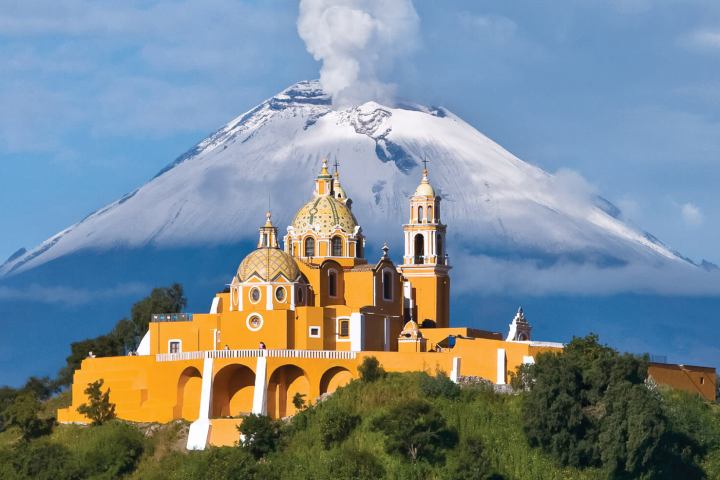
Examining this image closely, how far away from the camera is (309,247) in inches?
3068

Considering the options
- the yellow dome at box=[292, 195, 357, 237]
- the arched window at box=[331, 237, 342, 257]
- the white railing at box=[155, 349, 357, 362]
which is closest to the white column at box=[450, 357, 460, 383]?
the white railing at box=[155, 349, 357, 362]

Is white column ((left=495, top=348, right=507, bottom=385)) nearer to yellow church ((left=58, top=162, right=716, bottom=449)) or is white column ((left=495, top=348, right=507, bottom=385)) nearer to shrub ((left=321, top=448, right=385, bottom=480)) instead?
yellow church ((left=58, top=162, right=716, bottom=449))

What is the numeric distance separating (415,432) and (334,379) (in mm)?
6245

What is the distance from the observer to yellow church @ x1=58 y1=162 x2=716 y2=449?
70.8 meters

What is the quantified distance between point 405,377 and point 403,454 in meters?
4.15

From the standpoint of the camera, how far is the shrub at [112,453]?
7031 cm

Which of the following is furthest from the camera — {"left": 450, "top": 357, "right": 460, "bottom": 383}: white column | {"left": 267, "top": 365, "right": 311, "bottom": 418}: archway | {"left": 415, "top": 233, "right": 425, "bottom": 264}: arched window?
{"left": 415, "top": 233, "right": 425, "bottom": 264}: arched window

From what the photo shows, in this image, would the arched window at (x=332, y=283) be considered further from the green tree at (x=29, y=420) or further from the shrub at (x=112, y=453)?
the green tree at (x=29, y=420)

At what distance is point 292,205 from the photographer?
139m

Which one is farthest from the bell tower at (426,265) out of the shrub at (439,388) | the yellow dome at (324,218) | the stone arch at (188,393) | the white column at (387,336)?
the shrub at (439,388)

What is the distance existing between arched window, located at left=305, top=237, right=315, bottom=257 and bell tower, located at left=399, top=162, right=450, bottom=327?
14.0 feet

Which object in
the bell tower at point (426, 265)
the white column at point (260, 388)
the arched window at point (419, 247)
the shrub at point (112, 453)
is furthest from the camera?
the arched window at point (419, 247)

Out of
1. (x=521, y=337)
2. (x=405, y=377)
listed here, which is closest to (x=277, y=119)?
(x=521, y=337)

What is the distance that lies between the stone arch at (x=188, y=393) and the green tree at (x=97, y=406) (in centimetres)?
285
